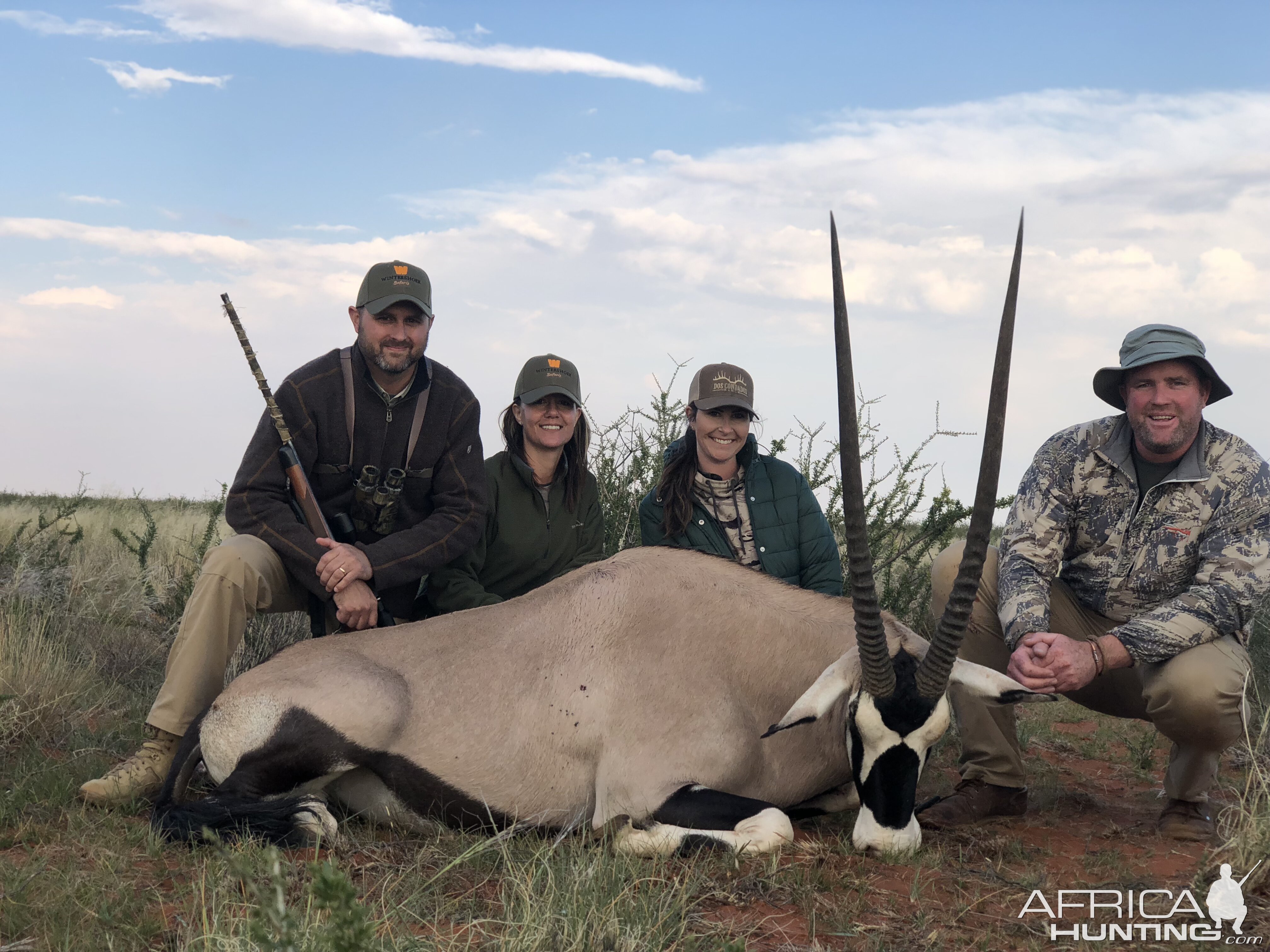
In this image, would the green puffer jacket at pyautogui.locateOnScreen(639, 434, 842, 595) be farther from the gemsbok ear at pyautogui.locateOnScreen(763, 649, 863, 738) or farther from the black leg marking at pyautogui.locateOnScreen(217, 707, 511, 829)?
the black leg marking at pyautogui.locateOnScreen(217, 707, 511, 829)

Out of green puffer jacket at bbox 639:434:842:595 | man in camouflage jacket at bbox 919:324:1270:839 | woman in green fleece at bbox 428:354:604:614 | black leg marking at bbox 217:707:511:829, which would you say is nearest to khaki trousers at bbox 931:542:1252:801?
man in camouflage jacket at bbox 919:324:1270:839

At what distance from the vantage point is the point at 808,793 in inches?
193

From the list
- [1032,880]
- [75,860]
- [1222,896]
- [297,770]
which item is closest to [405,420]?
[297,770]

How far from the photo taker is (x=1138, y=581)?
5602mm

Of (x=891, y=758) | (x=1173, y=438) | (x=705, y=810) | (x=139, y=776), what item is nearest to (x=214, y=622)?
(x=139, y=776)

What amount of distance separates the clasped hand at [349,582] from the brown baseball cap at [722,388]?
2.08 m

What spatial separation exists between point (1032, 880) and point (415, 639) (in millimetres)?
2758

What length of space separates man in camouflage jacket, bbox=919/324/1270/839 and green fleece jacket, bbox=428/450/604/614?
2.18 metres

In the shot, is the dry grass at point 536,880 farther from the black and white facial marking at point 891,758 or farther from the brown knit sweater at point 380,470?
the brown knit sweater at point 380,470

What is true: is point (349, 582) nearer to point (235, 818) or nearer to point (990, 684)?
point (235, 818)

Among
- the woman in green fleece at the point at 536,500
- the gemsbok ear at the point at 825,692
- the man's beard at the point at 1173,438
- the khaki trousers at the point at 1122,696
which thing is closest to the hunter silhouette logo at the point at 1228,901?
the gemsbok ear at the point at 825,692

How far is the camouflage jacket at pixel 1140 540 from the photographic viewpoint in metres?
5.26

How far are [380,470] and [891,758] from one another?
3256 millimetres

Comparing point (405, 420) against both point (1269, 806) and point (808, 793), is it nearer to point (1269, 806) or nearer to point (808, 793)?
point (808, 793)
